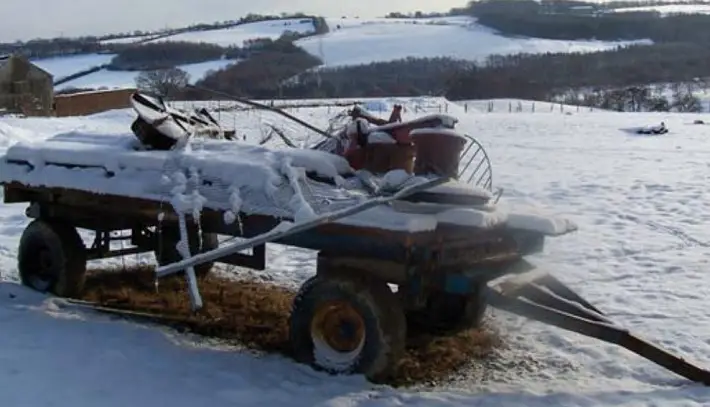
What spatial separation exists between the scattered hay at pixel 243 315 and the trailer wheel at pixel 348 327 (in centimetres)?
23

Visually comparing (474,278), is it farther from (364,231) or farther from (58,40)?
(58,40)

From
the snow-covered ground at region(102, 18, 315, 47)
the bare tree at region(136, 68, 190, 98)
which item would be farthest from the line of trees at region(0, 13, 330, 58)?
the bare tree at region(136, 68, 190, 98)

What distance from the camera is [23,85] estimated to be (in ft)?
124

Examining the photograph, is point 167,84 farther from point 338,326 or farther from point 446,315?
point 338,326

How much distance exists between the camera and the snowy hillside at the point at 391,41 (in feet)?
335

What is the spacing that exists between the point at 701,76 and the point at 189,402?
87734 millimetres

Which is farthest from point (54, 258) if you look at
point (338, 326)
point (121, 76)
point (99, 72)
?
point (121, 76)

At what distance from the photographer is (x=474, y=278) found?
5.35 metres

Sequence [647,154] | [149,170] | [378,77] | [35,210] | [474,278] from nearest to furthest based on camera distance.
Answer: [474,278] < [149,170] < [35,210] < [647,154] < [378,77]

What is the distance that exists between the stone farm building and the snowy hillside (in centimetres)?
4927

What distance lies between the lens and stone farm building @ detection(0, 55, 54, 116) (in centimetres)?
3542

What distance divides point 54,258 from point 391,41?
107 m

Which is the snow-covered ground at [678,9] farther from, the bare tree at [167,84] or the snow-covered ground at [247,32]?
the bare tree at [167,84]

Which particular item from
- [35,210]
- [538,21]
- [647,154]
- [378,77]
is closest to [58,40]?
[378,77]
